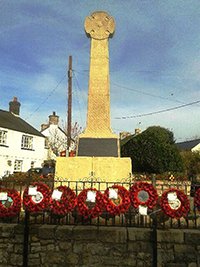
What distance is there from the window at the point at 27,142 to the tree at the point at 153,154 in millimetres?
18018

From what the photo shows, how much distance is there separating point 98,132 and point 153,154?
189 inches

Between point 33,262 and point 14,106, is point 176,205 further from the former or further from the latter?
point 14,106

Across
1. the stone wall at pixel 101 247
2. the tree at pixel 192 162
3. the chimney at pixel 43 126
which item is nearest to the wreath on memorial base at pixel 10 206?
the stone wall at pixel 101 247

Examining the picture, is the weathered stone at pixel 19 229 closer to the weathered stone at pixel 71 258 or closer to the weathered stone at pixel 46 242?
the weathered stone at pixel 46 242

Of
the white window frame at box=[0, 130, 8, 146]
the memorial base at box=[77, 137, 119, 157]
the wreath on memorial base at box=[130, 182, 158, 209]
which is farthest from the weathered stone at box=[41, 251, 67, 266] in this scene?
the white window frame at box=[0, 130, 8, 146]

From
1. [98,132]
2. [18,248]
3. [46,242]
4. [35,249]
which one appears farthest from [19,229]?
[98,132]

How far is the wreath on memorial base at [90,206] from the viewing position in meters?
5.23

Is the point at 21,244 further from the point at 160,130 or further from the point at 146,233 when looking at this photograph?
the point at 160,130

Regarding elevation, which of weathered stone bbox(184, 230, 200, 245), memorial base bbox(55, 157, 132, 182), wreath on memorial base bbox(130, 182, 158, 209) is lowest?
weathered stone bbox(184, 230, 200, 245)

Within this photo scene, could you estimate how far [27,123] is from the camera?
32.3 meters

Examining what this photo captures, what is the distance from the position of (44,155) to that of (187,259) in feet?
95.4

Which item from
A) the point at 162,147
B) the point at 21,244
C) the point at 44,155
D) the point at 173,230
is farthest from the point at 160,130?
the point at 44,155

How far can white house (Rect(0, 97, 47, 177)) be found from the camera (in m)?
26.0

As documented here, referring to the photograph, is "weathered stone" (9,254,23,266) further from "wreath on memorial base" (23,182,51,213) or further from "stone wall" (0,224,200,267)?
"wreath on memorial base" (23,182,51,213)
